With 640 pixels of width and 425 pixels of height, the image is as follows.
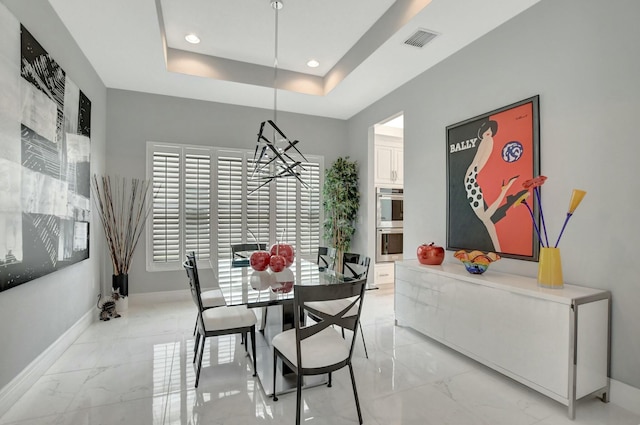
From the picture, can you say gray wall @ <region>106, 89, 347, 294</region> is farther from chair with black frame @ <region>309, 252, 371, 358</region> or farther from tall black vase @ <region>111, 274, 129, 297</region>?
chair with black frame @ <region>309, 252, 371, 358</region>

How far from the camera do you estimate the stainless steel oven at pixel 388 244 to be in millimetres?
5289

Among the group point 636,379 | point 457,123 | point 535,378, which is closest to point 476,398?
point 535,378

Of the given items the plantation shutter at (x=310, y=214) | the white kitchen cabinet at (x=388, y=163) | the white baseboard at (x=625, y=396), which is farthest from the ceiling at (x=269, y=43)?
the white baseboard at (x=625, y=396)

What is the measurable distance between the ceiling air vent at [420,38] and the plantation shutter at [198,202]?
323cm

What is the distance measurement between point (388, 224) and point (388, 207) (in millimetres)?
289

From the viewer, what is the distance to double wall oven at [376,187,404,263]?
5.28 meters

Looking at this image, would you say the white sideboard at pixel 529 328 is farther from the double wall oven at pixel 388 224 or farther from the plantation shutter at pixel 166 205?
the plantation shutter at pixel 166 205

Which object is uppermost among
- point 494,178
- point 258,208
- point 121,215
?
point 494,178

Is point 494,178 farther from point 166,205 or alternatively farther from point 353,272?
point 166,205

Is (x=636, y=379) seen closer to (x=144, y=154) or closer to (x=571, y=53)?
(x=571, y=53)

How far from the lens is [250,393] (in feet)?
7.43

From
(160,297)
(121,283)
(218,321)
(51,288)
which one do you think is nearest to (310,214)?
(160,297)

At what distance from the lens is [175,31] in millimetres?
3531

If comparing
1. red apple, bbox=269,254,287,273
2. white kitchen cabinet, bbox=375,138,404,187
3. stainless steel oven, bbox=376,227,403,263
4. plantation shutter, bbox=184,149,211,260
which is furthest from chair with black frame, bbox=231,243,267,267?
white kitchen cabinet, bbox=375,138,404,187
